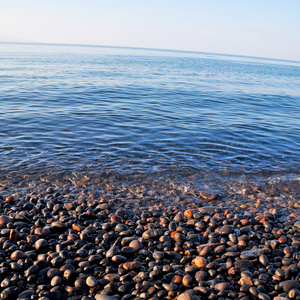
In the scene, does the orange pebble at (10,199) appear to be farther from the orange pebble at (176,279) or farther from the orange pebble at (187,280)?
the orange pebble at (187,280)

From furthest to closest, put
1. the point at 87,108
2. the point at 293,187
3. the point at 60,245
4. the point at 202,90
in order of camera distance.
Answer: the point at 202,90 < the point at 87,108 < the point at 293,187 < the point at 60,245

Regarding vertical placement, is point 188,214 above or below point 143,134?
below

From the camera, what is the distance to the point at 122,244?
6.23 meters

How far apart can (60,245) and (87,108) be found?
15.4 m

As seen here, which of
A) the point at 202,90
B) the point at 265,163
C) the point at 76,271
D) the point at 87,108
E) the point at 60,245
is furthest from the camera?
the point at 202,90

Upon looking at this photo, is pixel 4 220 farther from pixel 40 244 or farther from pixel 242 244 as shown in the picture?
pixel 242 244

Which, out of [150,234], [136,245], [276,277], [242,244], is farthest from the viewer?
[150,234]

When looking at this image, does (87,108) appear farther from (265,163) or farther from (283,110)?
(283,110)

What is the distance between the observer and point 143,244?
628cm

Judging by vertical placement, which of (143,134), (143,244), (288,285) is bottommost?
(143,244)

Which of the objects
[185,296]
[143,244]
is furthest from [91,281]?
[185,296]

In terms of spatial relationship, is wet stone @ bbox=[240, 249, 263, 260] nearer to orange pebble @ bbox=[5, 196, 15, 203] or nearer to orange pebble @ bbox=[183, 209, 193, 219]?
orange pebble @ bbox=[183, 209, 193, 219]

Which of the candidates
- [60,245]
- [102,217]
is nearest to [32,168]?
[102,217]

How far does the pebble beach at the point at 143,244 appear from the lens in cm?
504
